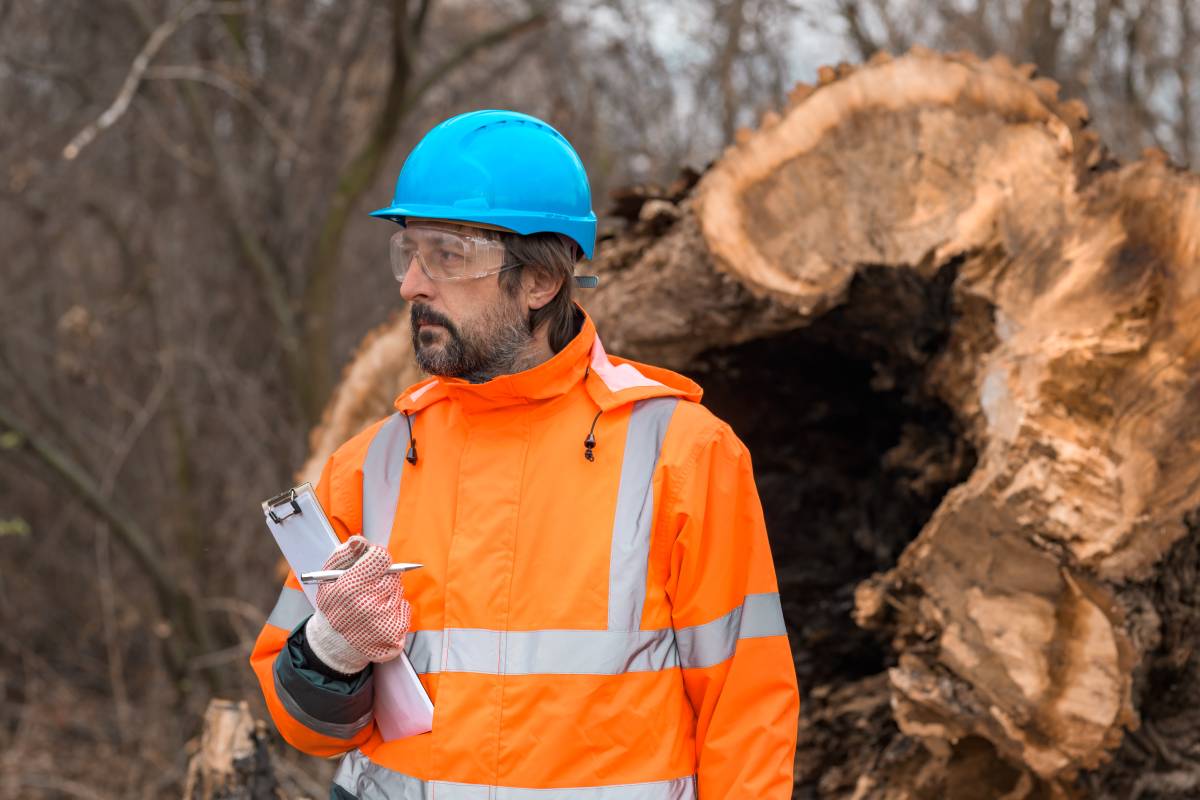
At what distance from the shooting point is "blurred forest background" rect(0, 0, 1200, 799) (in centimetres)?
563

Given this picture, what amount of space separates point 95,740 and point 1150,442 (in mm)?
5649

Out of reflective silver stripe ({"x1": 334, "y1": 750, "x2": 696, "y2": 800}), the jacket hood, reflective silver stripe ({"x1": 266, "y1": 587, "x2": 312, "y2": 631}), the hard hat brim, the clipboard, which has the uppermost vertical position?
the hard hat brim

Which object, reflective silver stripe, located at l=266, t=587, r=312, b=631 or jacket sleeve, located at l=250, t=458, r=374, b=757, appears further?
reflective silver stripe, located at l=266, t=587, r=312, b=631

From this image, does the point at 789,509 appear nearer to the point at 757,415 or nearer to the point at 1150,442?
the point at 757,415

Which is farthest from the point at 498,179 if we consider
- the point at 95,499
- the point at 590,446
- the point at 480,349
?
the point at 95,499

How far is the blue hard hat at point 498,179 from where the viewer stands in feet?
6.51

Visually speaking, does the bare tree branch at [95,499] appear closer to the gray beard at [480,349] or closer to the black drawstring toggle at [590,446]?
the gray beard at [480,349]

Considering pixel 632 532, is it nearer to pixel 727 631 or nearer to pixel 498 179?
pixel 727 631

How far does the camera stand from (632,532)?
1.83 m

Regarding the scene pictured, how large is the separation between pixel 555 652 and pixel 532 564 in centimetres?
15

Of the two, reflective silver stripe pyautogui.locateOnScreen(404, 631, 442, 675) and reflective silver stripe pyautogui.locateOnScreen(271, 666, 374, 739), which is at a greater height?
reflective silver stripe pyautogui.locateOnScreen(404, 631, 442, 675)

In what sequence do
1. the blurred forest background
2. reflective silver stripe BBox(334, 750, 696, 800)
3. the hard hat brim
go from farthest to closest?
the blurred forest background
the hard hat brim
reflective silver stripe BBox(334, 750, 696, 800)

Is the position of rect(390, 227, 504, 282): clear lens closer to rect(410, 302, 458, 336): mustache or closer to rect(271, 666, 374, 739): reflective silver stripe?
rect(410, 302, 458, 336): mustache

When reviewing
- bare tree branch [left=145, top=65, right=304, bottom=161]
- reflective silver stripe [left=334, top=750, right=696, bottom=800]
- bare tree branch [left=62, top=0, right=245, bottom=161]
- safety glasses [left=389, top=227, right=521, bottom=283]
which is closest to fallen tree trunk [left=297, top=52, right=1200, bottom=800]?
reflective silver stripe [left=334, top=750, right=696, bottom=800]
